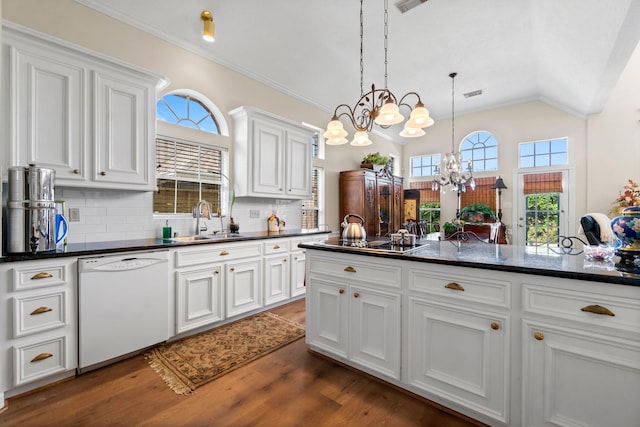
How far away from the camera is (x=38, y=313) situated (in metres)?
1.96

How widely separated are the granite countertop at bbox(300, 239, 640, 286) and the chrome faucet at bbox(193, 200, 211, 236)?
1.65 m

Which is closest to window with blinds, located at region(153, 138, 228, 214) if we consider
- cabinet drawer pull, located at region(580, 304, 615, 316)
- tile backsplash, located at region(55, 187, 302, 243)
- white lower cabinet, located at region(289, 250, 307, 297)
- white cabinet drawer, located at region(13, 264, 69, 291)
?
tile backsplash, located at region(55, 187, 302, 243)

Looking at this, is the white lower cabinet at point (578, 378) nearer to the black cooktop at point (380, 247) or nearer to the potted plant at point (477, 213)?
the black cooktop at point (380, 247)

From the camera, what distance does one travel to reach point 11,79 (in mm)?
2080

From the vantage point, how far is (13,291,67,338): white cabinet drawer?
1.88 metres

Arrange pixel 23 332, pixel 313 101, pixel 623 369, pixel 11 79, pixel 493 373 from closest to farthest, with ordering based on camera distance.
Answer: pixel 623 369 → pixel 493 373 → pixel 23 332 → pixel 11 79 → pixel 313 101

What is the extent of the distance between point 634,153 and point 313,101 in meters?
5.80

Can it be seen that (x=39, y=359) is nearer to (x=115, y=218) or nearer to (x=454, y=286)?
(x=115, y=218)

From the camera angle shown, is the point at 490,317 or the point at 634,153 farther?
the point at 634,153

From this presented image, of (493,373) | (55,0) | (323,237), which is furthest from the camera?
(323,237)

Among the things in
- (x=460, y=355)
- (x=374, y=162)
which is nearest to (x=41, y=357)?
(x=460, y=355)

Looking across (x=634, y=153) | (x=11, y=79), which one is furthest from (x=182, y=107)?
(x=634, y=153)

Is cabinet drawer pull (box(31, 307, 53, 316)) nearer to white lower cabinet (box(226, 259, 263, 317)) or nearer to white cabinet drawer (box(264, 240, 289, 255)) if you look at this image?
white lower cabinet (box(226, 259, 263, 317))

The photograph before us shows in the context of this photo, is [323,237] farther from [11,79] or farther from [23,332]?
[11,79]
